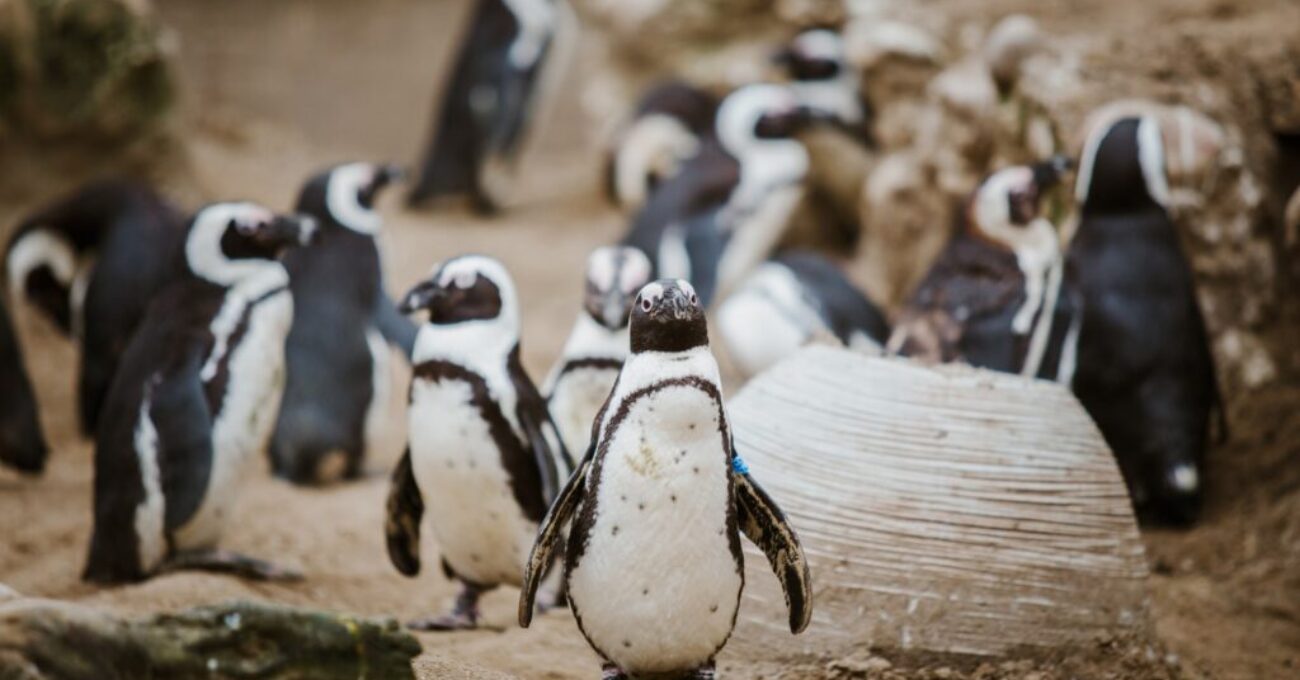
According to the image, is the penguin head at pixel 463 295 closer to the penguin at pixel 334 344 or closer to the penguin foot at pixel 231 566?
the penguin foot at pixel 231 566

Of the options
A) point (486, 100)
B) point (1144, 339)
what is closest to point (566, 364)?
point (1144, 339)

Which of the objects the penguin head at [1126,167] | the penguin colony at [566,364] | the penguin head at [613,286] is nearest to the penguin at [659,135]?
the penguin colony at [566,364]

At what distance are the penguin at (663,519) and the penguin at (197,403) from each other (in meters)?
1.65

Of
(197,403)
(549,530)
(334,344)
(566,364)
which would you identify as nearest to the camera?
(549,530)

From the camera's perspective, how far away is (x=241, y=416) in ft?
14.3

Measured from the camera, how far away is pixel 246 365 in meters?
4.36

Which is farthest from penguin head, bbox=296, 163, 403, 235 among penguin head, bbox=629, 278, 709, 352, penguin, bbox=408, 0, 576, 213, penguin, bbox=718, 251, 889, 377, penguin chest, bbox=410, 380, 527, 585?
penguin, bbox=408, 0, 576, 213

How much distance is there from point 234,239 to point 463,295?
0.99 metres

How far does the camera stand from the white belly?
4.28m

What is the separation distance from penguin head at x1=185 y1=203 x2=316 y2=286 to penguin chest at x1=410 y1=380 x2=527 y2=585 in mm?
946

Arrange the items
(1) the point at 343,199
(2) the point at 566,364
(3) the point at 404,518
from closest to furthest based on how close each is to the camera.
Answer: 1. (3) the point at 404,518
2. (2) the point at 566,364
3. (1) the point at 343,199

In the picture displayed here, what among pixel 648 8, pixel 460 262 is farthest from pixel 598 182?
pixel 460 262

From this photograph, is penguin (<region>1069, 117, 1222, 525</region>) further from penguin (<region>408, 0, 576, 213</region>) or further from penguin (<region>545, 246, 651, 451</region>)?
penguin (<region>408, 0, 576, 213</region>)

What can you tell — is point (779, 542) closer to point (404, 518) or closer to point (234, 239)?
point (404, 518)
